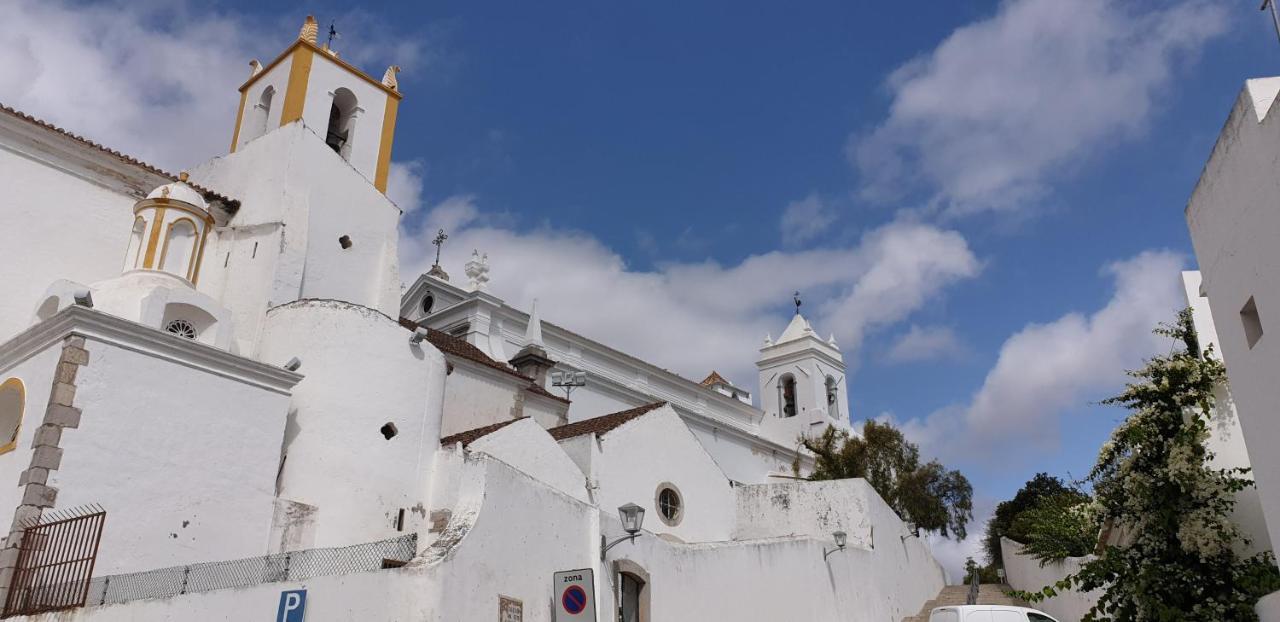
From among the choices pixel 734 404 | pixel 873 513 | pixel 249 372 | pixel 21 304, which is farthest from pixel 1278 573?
pixel 734 404

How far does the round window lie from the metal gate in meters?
10.9

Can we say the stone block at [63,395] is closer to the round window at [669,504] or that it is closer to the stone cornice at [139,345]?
the stone cornice at [139,345]

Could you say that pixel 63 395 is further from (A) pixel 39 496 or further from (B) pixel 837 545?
(B) pixel 837 545

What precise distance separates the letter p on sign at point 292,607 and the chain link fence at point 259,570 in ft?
0.63

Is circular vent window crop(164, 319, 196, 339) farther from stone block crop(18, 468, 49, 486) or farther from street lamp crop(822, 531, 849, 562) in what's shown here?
street lamp crop(822, 531, 849, 562)

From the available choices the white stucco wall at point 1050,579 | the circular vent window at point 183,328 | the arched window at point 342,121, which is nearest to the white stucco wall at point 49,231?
the circular vent window at point 183,328

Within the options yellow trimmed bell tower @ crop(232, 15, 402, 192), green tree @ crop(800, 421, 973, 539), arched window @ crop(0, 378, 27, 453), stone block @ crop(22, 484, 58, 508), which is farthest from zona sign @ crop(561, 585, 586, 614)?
green tree @ crop(800, 421, 973, 539)

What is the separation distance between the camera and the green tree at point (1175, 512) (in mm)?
11086

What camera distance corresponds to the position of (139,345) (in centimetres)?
1390

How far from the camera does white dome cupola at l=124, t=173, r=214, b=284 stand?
16.4m

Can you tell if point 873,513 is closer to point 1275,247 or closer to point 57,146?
point 1275,247

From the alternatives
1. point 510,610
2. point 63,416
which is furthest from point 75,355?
point 510,610

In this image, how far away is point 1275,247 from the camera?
8.19 metres

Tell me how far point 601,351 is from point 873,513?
1450 cm
